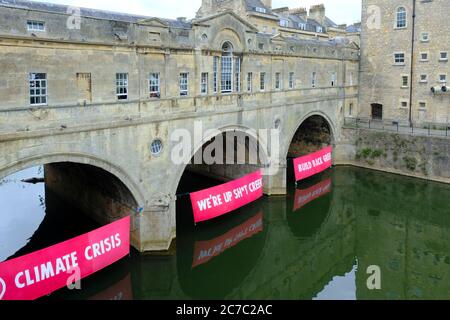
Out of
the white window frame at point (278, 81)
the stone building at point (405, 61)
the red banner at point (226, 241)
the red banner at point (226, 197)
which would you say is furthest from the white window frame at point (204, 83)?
the stone building at point (405, 61)

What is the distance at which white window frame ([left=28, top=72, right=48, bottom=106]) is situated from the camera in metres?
14.6

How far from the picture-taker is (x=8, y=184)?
3097 centimetres

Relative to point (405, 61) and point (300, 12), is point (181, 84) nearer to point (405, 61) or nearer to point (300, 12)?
point (405, 61)

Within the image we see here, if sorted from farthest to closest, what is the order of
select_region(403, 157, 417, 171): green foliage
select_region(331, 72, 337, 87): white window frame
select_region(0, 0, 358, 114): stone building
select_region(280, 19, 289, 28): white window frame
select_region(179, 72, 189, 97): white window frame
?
select_region(280, 19, 289, 28): white window frame, select_region(331, 72, 337, 87): white window frame, select_region(403, 157, 417, 171): green foliage, select_region(179, 72, 189, 97): white window frame, select_region(0, 0, 358, 114): stone building

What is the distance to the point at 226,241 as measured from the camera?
71.7 ft

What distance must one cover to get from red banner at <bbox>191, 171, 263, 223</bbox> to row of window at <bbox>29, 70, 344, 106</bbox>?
5.08m

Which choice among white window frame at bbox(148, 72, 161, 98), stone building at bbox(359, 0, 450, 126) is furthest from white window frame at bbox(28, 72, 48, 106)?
stone building at bbox(359, 0, 450, 126)

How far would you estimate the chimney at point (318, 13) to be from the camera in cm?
5441

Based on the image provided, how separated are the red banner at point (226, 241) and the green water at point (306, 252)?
51 millimetres

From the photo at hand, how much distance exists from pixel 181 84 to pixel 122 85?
3439 millimetres

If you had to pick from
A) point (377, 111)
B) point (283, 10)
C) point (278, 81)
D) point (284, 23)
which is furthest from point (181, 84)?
point (283, 10)

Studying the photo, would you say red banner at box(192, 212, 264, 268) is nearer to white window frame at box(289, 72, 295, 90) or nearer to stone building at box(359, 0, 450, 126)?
white window frame at box(289, 72, 295, 90)

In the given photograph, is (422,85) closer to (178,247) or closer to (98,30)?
(178,247)

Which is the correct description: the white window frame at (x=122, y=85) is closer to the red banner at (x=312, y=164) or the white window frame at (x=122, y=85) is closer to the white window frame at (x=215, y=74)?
the white window frame at (x=215, y=74)
